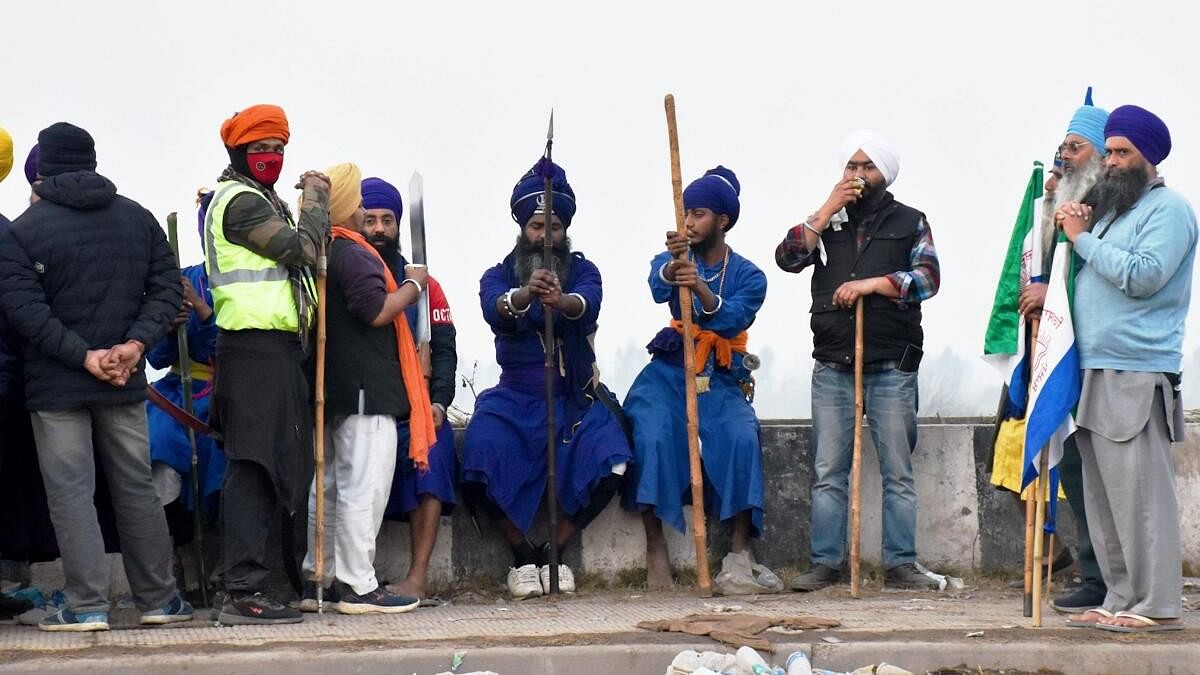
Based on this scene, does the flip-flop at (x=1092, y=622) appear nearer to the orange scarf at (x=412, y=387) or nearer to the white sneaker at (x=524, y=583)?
the white sneaker at (x=524, y=583)

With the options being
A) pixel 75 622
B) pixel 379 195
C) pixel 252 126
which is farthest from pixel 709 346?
pixel 75 622

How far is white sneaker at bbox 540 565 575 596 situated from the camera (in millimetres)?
8234

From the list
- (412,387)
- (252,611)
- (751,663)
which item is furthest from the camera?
(412,387)

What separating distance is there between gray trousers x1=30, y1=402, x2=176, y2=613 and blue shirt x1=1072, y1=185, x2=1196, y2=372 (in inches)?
154

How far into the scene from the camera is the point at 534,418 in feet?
27.5

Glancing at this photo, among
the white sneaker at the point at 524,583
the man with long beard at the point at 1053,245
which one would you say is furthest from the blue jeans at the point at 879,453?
the white sneaker at the point at 524,583

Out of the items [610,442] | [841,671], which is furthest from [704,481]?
[841,671]

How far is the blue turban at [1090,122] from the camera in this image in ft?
25.0

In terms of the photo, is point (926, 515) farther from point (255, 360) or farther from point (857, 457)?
point (255, 360)

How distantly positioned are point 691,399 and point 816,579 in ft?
3.50

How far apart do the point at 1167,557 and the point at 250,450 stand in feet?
12.4

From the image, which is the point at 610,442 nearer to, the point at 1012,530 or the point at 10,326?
the point at 1012,530

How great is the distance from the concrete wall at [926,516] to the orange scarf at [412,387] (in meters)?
0.95

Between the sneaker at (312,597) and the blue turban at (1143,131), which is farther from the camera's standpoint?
the sneaker at (312,597)
